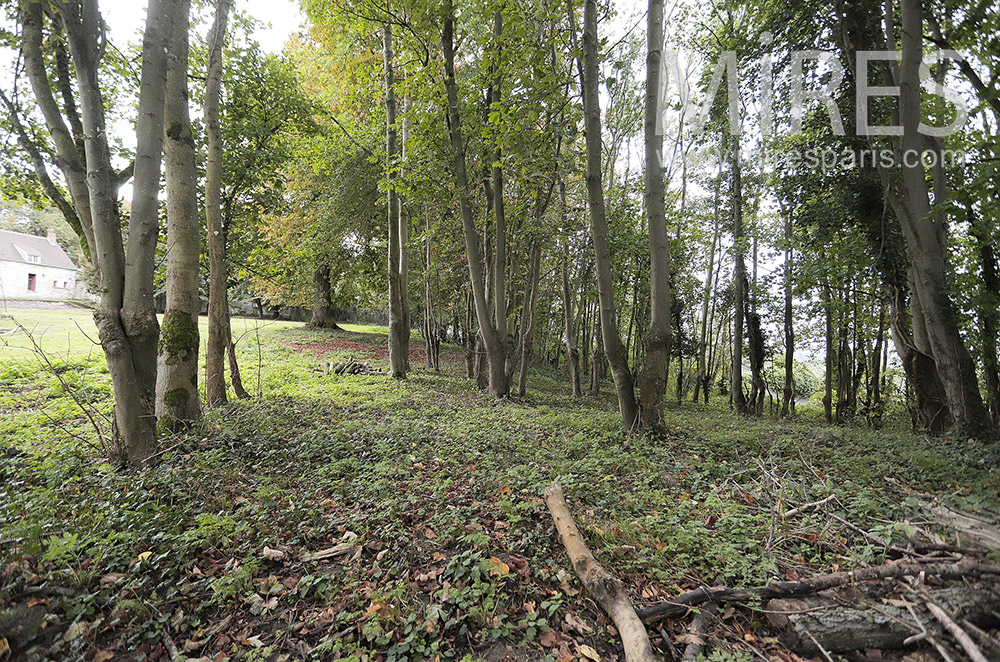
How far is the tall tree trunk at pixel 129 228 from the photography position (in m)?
3.84

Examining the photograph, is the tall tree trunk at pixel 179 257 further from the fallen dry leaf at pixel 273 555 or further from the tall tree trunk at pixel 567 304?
the tall tree trunk at pixel 567 304

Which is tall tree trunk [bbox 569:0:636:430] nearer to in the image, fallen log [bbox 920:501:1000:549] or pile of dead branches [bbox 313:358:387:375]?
fallen log [bbox 920:501:1000:549]

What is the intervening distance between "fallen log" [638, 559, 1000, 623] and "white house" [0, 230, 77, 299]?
4061cm

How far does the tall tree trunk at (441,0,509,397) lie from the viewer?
841 centimetres

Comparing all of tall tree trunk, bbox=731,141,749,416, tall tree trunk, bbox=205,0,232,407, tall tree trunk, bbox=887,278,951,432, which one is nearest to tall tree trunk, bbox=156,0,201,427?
tall tree trunk, bbox=205,0,232,407

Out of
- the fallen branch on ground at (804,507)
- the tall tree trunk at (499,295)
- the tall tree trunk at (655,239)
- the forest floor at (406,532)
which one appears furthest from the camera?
the tall tree trunk at (499,295)

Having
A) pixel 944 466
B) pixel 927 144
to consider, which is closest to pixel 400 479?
pixel 944 466

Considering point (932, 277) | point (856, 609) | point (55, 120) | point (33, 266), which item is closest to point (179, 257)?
point (55, 120)

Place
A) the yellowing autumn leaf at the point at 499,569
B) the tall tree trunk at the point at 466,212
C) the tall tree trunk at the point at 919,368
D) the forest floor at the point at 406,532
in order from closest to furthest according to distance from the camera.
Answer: the forest floor at the point at 406,532, the yellowing autumn leaf at the point at 499,569, the tall tree trunk at the point at 919,368, the tall tree trunk at the point at 466,212

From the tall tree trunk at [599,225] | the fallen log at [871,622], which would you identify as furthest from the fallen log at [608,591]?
the tall tree trunk at [599,225]

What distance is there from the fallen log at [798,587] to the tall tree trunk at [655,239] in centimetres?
324

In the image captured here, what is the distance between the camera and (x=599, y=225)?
5.84 metres

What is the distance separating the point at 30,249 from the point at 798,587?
167 feet

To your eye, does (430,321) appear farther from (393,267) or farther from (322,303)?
(322,303)
